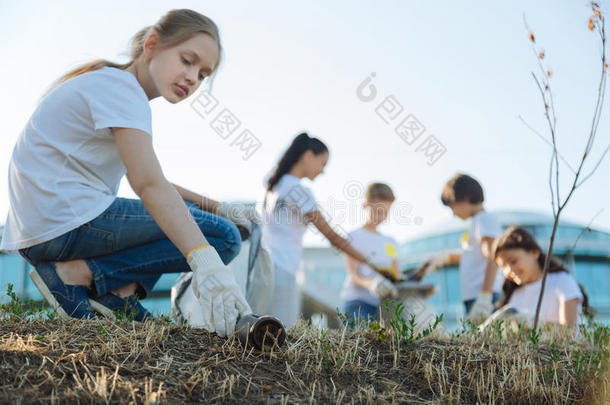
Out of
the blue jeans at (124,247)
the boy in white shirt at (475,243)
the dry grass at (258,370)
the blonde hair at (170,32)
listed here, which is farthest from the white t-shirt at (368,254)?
the blonde hair at (170,32)

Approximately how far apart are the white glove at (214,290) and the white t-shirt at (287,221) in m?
2.04

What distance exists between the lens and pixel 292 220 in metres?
4.23

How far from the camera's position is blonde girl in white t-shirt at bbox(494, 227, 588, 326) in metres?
4.45

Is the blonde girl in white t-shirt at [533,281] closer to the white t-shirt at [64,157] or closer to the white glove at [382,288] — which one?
the white glove at [382,288]

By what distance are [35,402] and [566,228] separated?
29.5m

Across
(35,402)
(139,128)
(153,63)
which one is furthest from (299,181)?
(35,402)

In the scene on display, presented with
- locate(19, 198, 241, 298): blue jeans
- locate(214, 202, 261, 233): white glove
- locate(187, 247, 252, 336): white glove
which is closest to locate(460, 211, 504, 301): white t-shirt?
locate(214, 202, 261, 233): white glove

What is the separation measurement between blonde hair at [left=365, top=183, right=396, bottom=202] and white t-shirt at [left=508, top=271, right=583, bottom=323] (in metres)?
1.46

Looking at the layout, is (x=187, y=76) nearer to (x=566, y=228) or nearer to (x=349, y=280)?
(x=349, y=280)

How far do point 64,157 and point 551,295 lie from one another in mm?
3941

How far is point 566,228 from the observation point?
2744 cm

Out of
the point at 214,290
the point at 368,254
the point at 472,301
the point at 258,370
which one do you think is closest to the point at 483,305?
the point at 472,301

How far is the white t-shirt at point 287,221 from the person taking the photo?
4.15m

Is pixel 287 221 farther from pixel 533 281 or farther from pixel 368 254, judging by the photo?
pixel 533 281
